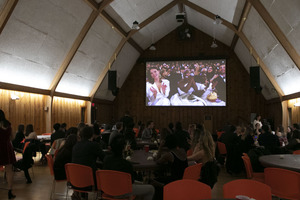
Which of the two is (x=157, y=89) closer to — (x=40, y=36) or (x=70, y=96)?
(x=70, y=96)

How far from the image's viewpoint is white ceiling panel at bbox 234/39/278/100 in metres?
13.8

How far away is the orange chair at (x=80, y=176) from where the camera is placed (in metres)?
3.57

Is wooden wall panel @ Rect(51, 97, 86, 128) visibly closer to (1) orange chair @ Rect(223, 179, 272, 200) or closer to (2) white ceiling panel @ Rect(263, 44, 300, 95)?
(2) white ceiling panel @ Rect(263, 44, 300, 95)

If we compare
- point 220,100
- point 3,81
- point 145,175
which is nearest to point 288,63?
point 220,100

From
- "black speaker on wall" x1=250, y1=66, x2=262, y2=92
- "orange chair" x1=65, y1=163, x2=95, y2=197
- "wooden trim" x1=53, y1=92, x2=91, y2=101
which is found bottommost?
"orange chair" x1=65, y1=163, x2=95, y2=197

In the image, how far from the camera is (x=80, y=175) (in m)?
3.61

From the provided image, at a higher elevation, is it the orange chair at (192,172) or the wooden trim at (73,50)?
the wooden trim at (73,50)

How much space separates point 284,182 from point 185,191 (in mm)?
1567

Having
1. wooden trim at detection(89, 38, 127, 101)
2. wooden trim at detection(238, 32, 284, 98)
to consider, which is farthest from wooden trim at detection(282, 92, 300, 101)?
wooden trim at detection(89, 38, 127, 101)

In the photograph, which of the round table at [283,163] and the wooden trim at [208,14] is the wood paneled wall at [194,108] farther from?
the round table at [283,163]

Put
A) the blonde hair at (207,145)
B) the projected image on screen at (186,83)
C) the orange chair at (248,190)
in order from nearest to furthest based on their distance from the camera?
the orange chair at (248,190) < the blonde hair at (207,145) < the projected image on screen at (186,83)

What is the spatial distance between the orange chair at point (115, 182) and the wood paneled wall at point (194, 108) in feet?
44.2

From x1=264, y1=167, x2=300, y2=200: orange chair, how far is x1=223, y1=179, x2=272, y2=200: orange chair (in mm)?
1014

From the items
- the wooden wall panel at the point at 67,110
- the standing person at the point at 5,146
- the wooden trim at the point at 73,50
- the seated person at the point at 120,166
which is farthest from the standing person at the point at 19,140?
the seated person at the point at 120,166
